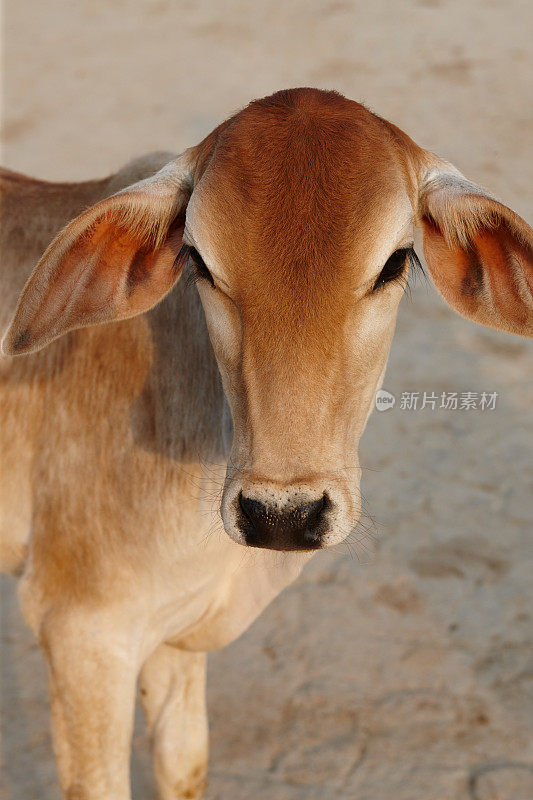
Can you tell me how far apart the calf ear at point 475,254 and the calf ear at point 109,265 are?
0.70m

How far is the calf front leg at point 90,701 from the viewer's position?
312cm

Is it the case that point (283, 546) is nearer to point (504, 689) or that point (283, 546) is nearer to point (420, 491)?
point (504, 689)

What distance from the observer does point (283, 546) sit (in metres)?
2.43

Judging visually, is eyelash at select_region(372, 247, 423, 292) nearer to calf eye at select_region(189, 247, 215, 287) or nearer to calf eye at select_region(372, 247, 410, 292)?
calf eye at select_region(372, 247, 410, 292)

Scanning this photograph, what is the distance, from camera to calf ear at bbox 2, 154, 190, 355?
2764 millimetres

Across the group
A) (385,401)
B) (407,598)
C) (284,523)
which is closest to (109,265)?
(284,523)

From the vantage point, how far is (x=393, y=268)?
2.61m

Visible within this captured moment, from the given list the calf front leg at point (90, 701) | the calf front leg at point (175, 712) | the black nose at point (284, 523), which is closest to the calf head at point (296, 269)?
the black nose at point (284, 523)

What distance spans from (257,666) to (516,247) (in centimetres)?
285

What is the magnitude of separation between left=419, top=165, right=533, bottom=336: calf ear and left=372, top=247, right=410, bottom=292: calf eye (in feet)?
0.68

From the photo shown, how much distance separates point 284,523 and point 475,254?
1.00 metres

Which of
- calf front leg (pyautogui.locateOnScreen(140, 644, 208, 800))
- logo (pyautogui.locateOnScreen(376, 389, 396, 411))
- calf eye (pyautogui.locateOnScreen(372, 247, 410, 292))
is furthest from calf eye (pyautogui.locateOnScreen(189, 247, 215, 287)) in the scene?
logo (pyautogui.locateOnScreen(376, 389, 396, 411))

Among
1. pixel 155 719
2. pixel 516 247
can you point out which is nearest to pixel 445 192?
pixel 516 247

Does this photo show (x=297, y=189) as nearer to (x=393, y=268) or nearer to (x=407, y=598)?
(x=393, y=268)
